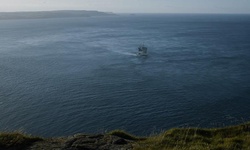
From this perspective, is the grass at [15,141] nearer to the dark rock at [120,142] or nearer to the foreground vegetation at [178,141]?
the foreground vegetation at [178,141]

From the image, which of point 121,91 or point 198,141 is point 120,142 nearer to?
point 198,141

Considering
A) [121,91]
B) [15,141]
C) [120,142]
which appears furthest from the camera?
[121,91]

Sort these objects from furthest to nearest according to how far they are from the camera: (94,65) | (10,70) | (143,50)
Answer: (143,50) < (94,65) < (10,70)

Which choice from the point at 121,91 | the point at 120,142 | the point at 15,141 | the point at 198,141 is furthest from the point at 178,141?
the point at 121,91

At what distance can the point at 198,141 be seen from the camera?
14.0 metres

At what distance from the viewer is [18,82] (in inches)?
3113

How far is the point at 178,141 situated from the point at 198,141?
894 millimetres

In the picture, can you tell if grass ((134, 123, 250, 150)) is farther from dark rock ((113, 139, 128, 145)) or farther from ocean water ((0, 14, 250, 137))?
ocean water ((0, 14, 250, 137))

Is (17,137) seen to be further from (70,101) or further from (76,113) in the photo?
(70,101)

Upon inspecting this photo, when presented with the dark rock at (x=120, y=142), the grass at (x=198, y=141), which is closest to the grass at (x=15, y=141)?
the dark rock at (x=120, y=142)

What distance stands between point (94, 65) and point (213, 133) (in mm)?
85883

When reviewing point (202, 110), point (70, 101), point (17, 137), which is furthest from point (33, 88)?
point (17, 137)

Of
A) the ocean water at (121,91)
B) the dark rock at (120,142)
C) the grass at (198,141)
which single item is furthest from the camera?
the ocean water at (121,91)

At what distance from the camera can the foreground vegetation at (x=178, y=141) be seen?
13047 millimetres
